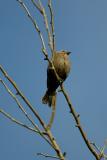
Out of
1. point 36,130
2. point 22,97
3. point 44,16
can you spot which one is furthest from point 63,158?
point 44,16

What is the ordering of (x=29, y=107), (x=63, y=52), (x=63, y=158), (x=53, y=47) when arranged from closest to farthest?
(x=63, y=158)
(x=29, y=107)
(x=53, y=47)
(x=63, y=52)

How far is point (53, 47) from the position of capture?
3.70m

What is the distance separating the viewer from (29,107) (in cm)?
313

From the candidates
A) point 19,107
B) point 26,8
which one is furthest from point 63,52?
point 19,107

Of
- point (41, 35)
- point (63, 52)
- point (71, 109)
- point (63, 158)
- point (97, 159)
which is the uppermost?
point (63, 52)

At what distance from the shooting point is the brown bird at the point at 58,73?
7.72 meters

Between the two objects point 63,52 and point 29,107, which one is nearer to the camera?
point 29,107

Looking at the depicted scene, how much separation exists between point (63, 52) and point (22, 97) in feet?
21.3

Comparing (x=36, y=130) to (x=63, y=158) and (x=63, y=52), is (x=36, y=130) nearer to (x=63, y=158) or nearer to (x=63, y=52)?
(x=63, y=158)

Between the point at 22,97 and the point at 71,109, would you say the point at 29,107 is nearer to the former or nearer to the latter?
the point at 22,97

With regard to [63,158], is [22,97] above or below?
above

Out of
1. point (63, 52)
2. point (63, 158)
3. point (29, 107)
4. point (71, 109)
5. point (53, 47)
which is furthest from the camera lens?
point (63, 52)

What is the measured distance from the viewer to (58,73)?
28.4ft

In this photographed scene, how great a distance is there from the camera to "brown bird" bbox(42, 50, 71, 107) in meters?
7.72
